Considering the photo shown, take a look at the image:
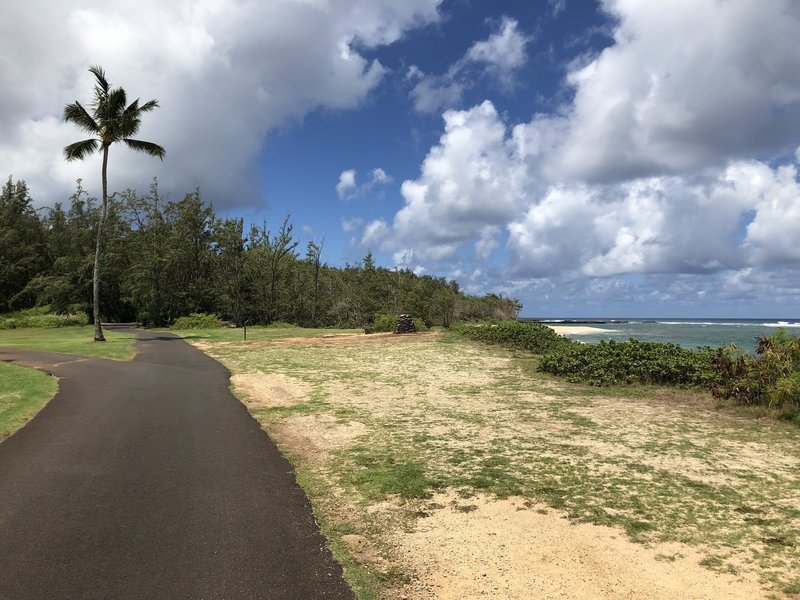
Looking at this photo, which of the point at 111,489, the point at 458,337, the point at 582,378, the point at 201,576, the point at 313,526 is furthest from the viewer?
the point at 458,337

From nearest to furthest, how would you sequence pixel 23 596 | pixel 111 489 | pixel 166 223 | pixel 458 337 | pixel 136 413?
pixel 23 596
pixel 111 489
pixel 136 413
pixel 458 337
pixel 166 223

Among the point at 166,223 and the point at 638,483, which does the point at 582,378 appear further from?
the point at 166,223

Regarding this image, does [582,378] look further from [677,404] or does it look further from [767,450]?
[767,450]

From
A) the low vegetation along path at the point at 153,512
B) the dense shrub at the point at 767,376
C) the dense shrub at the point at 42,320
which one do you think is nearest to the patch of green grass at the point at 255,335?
the dense shrub at the point at 42,320

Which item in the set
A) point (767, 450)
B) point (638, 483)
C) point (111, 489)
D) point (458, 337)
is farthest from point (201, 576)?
point (458, 337)

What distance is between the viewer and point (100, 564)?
163 inches

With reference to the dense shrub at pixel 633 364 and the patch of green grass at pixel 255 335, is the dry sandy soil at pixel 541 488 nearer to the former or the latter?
the dense shrub at pixel 633 364

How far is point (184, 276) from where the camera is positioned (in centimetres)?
5503

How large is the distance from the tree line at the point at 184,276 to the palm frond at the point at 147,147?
2376 cm

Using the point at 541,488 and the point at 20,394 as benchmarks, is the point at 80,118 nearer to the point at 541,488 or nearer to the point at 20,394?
the point at 20,394

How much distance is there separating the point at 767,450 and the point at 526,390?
613 cm

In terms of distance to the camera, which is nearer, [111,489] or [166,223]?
[111,489]

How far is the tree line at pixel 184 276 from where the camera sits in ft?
168

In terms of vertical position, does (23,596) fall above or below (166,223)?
below
